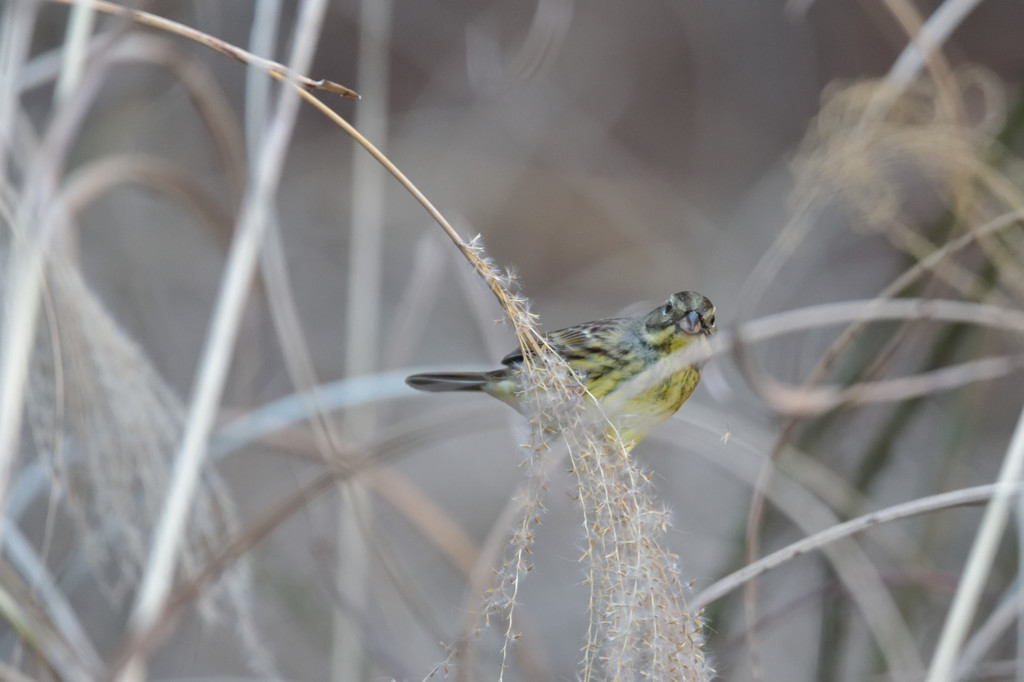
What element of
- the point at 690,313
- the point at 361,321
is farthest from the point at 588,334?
the point at 361,321

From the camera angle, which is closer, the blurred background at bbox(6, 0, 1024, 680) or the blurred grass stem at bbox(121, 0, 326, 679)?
the blurred grass stem at bbox(121, 0, 326, 679)

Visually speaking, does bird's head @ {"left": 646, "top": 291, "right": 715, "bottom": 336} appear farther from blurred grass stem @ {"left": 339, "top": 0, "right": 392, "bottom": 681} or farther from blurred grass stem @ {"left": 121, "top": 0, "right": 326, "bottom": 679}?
blurred grass stem @ {"left": 339, "top": 0, "right": 392, "bottom": 681}

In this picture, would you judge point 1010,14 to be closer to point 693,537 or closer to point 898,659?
point 693,537

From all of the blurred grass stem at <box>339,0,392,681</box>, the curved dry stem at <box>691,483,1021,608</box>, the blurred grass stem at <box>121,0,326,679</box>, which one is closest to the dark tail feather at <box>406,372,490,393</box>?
the blurred grass stem at <box>339,0,392,681</box>

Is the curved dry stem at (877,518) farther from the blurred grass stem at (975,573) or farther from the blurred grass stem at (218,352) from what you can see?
the blurred grass stem at (218,352)

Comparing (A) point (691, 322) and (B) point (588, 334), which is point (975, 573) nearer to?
(A) point (691, 322)
